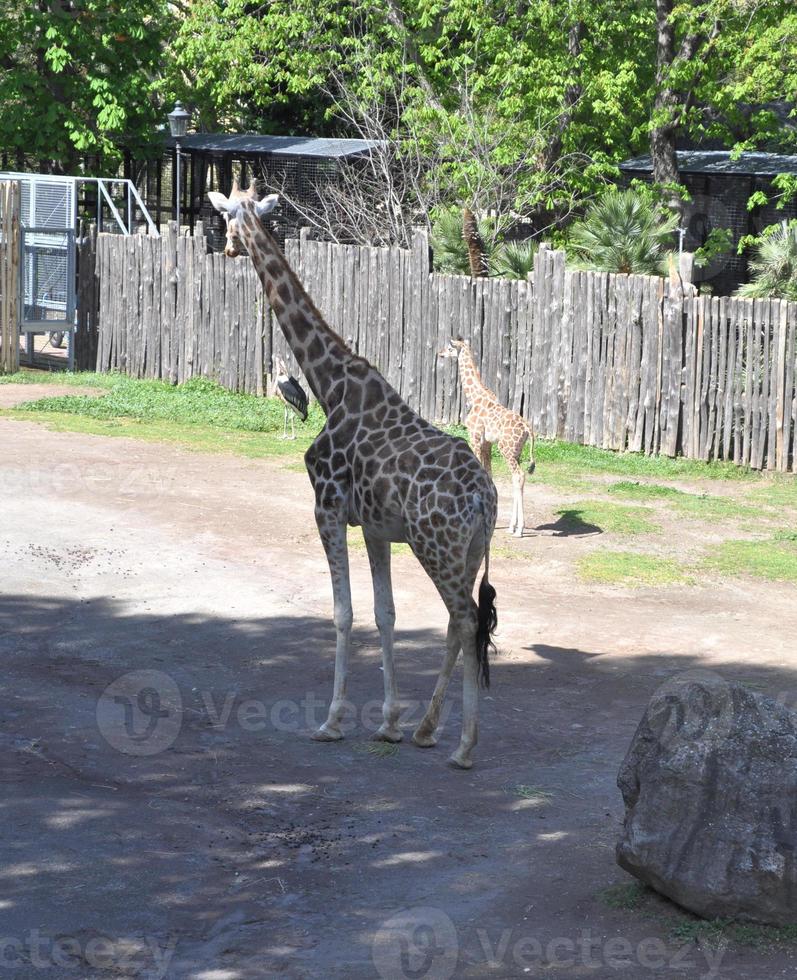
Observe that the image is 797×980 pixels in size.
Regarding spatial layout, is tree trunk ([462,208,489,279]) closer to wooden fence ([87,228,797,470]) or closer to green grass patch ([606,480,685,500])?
wooden fence ([87,228,797,470])

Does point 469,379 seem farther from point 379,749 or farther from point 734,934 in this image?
point 734,934

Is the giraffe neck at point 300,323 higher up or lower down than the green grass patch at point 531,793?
higher up

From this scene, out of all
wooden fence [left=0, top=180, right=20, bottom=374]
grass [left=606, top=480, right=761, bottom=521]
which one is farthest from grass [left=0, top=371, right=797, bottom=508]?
wooden fence [left=0, top=180, right=20, bottom=374]

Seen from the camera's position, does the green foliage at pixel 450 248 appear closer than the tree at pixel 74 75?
Yes

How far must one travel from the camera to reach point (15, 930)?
579cm

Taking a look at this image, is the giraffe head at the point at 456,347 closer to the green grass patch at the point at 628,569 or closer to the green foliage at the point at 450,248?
the green grass patch at the point at 628,569

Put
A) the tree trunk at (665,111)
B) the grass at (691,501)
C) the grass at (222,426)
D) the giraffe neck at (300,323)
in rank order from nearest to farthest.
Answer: the giraffe neck at (300,323)
the grass at (691,501)
the grass at (222,426)
the tree trunk at (665,111)

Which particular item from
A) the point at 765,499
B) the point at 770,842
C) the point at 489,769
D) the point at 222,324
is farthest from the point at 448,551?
the point at 222,324

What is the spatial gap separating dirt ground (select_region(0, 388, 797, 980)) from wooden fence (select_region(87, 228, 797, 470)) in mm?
Answer: 4276

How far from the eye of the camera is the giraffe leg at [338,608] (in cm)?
828

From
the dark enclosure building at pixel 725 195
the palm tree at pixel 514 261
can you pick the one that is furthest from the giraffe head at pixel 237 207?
the dark enclosure building at pixel 725 195

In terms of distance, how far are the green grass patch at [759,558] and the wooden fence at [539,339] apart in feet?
10.5

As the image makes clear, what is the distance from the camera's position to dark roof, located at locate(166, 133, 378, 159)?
29797 mm

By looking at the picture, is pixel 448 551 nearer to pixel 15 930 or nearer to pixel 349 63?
pixel 15 930
